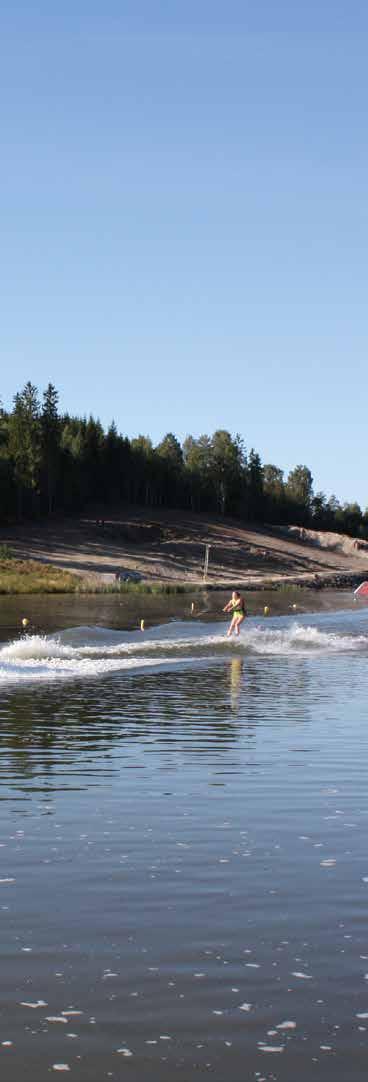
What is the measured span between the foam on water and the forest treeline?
8516cm

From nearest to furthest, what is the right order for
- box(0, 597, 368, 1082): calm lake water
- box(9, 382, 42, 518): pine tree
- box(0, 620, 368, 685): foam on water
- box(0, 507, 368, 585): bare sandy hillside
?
box(0, 597, 368, 1082): calm lake water < box(0, 620, 368, 685): foam on water < box(0, 507, 368, 585): bare sandy hillside < box(9, 382, 42, 518): pine tree

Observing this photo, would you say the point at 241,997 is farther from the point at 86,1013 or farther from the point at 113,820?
the point at 113,820

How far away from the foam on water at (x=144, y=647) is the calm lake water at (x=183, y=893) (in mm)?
9770

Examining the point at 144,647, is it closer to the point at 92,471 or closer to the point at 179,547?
the point at 179,547

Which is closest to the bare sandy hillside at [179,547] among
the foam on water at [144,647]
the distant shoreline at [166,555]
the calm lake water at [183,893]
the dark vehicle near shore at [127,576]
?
the distant shoreline at [166,555]

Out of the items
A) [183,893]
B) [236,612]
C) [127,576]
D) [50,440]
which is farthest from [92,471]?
[183,893]

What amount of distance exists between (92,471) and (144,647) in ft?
427

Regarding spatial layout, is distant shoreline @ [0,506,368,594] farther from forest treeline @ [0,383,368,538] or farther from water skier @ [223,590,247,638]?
water skier @ [223,590,247,638]

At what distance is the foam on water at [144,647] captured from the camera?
3547cm

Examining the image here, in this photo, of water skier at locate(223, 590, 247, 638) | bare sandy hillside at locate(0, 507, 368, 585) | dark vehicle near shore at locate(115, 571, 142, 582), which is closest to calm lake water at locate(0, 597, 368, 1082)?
water skier at locate(223, 590, 247, 638)

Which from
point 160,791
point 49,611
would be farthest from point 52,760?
point 49,611

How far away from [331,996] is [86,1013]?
196 centimetres

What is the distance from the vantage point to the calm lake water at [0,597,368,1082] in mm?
7852

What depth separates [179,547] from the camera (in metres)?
143
